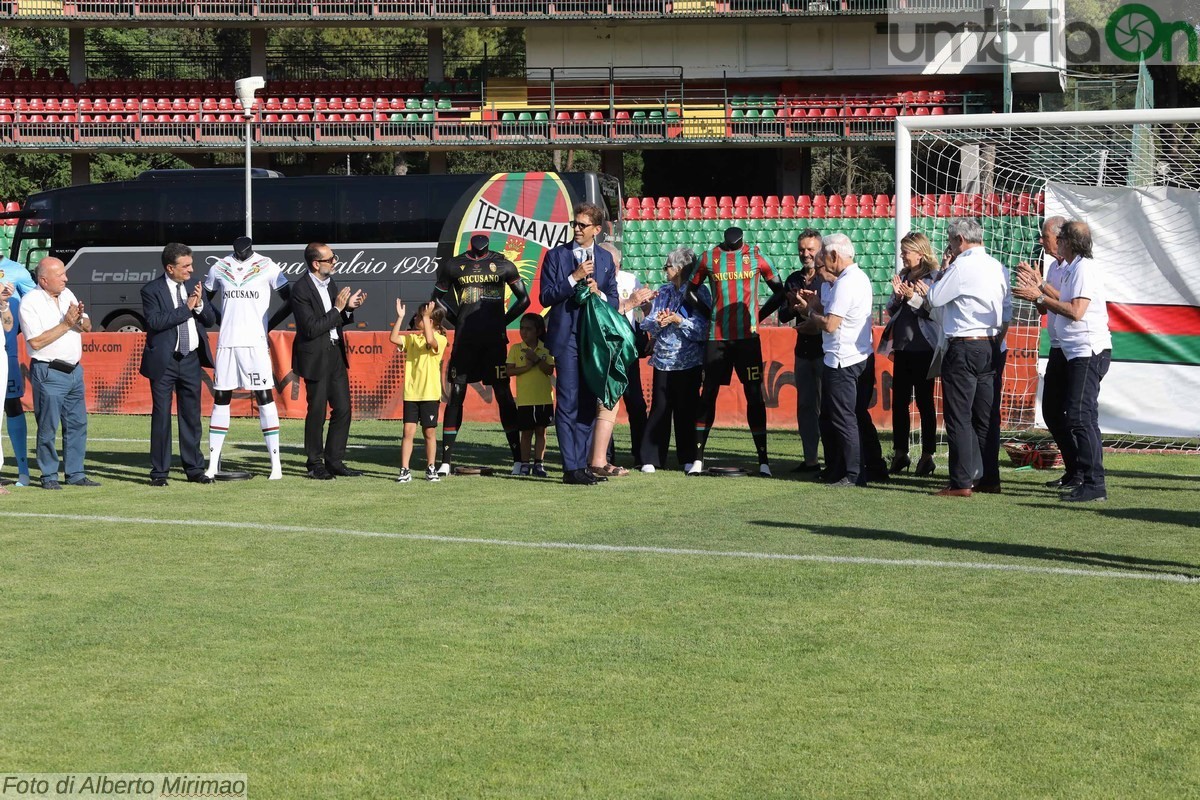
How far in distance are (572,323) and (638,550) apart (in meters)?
3.42

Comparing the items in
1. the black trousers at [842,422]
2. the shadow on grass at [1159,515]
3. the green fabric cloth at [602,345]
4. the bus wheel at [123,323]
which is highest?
the bus wheel at [123,323]

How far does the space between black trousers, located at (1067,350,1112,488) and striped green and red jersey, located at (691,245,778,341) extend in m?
2.72

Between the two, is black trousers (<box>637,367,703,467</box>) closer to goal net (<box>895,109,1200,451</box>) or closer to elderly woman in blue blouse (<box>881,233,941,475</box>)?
elderly woman in blue blouse (<box>881,233,941,475</box>)

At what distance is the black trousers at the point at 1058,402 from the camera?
428 inches

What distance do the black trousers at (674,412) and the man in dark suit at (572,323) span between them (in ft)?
3.00

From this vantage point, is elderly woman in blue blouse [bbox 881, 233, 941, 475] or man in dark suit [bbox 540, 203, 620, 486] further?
elderly woman in blue blouse [bbox 881, 233, 941, 475]

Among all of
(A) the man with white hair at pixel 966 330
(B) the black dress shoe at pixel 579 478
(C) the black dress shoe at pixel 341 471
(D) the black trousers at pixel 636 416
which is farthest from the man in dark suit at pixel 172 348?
(A) the man with white hair at pixel 966 330

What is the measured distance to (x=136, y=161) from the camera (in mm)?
52688

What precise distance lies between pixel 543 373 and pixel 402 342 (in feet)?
3.91

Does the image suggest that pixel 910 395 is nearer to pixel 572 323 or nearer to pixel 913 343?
pixel 913 343

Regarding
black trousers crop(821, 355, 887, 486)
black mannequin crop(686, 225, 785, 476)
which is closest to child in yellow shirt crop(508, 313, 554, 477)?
black mannequin crop(686, 225, 785, 476)

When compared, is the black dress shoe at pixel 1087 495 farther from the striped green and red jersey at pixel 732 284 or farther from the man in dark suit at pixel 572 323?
the man in dark suit at pixel 572 323

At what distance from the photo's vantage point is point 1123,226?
13.3 meters

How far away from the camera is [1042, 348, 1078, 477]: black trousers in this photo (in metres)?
10.9
